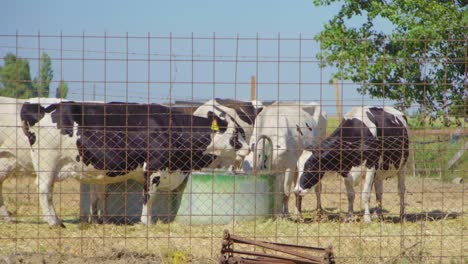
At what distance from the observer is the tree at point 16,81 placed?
9.29m

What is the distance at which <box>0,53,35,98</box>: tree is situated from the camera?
9.29m

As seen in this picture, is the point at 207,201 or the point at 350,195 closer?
the point at 207,201

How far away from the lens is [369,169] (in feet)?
47.0

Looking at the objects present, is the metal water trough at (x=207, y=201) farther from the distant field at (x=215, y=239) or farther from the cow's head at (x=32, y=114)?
the cow's head at (x=32, y=114)

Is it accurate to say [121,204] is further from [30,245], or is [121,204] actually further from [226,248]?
[226,248]

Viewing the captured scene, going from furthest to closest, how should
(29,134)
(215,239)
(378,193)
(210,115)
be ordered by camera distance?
(210,115) < (378,193) < (29,134) < (215,239)

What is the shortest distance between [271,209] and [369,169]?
1.85m

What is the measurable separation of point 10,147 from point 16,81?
482cm

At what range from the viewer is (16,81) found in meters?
9.12

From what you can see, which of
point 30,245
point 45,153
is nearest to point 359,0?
point 45,153

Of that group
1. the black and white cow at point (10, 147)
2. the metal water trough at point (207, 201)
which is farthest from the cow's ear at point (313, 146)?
the black and white cow at point (10, 147)

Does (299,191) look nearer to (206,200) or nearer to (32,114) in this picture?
(206,200)

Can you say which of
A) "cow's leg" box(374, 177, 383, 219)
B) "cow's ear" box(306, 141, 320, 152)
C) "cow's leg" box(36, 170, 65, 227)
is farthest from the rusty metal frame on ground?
"cow's leg" box(374, 177, 383, 219)

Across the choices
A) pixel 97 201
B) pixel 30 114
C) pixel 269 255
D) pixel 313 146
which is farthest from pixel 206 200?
pixel 269 255
